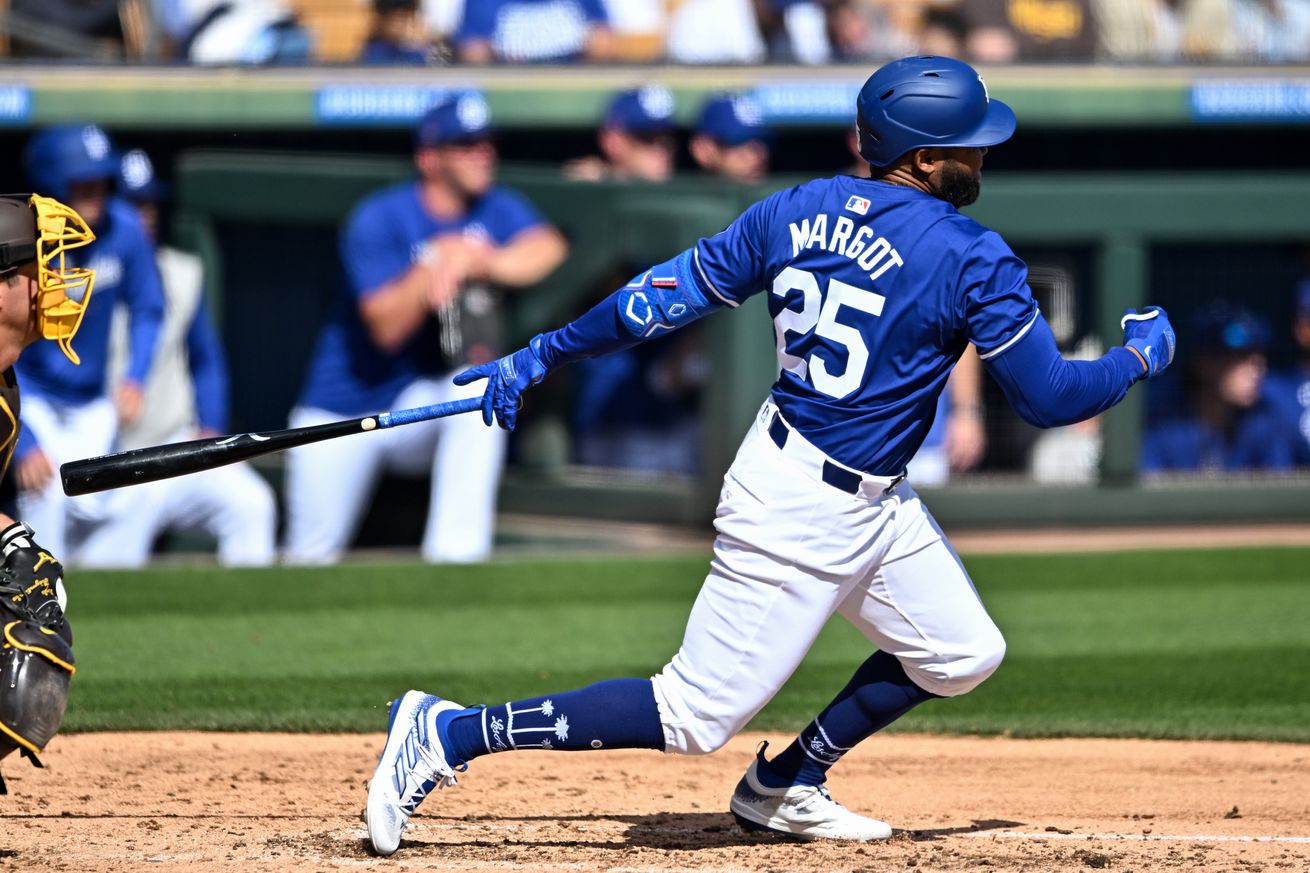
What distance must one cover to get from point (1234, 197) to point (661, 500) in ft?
10.3

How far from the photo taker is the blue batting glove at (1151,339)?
3.57m

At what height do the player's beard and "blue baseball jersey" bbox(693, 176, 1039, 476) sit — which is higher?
the player's beard

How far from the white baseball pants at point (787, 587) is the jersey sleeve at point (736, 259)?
251 mm

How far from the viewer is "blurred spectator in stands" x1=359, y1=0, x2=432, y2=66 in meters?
8.98

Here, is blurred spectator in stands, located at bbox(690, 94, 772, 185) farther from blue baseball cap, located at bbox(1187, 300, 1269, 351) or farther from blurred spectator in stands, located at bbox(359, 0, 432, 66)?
blue baseball cap, located at bbox(1187, 300, 1269, 351)

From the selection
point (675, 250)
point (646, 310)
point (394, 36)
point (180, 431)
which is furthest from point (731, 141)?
point (646, 310)

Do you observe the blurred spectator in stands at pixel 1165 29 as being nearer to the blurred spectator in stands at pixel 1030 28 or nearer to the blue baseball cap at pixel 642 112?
the blurred spectator in stands at pixel 1030 28

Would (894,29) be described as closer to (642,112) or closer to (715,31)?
(715,31)

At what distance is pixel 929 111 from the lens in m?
3.44

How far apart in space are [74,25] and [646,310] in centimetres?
678

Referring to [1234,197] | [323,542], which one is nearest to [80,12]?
[323,542]

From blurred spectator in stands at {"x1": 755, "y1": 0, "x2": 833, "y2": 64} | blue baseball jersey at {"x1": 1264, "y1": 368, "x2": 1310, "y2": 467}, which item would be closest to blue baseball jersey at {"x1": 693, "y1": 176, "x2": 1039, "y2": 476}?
blue baseball jersey at {"x1": 1264, "y1": 368, "x2": 1310, "y2": 467}

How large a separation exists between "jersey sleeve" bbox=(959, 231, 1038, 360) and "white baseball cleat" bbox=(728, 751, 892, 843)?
1132 mm

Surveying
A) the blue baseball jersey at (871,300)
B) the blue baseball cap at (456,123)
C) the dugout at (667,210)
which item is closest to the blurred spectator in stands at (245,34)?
the dugout at (667,210)
